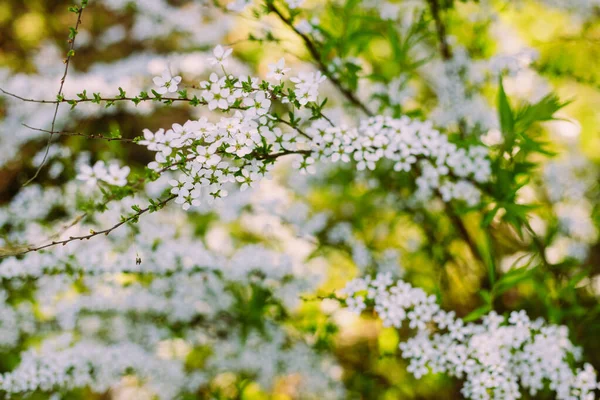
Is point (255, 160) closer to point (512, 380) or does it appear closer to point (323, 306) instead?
point (512, 380)

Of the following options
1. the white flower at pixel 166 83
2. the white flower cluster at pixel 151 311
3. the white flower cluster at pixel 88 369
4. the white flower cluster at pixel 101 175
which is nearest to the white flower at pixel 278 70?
the white flower at pixel 166 83

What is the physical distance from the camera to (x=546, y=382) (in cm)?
207

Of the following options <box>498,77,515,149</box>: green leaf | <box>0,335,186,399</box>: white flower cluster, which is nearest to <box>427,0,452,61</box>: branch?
<box>498,77,515,149</box>: green leaf

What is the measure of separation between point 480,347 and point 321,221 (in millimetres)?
1397

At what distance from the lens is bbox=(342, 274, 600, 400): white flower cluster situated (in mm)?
1657

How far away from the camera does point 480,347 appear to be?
164cm

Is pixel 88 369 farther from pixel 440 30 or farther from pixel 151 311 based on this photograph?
pixel 440 30

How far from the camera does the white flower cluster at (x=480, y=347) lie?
1.66 metres

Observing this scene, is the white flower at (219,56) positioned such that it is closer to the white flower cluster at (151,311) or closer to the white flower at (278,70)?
the white flower at (278,70)

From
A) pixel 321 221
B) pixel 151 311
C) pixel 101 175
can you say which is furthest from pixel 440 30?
pixel 151 311

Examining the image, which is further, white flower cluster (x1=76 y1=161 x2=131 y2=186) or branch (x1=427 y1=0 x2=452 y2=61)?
branch (x1=427 y1=0 x2=452 y2=61)

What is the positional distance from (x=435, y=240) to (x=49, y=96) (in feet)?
9.78

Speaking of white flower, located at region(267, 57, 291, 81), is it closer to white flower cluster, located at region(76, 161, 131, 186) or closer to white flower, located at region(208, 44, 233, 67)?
white flower, located at region(208, 44, 233, 67)

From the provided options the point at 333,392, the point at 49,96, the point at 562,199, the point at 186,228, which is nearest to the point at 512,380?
the point at 333,392
